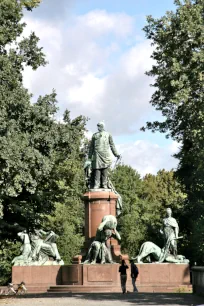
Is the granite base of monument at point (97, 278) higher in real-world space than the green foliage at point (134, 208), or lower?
lower

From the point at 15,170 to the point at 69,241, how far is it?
27345mm

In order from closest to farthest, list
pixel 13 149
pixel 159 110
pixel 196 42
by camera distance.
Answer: pixel 13 149, pixel 196 42, pixel 159 110

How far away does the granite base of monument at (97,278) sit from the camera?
24281mm

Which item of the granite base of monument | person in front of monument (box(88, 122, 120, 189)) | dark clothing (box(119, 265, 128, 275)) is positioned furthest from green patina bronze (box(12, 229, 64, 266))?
dark clothing (box(119, 265, 128, 275))

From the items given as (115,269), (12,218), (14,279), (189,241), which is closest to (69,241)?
(189,241)

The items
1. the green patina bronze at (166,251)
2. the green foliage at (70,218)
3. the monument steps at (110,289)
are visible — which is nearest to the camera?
the monument steps at (110,289)

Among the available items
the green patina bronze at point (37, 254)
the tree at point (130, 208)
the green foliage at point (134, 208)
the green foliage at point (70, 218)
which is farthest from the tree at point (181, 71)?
the tree at point (130, 208)

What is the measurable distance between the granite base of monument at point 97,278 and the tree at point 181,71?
14.6ft

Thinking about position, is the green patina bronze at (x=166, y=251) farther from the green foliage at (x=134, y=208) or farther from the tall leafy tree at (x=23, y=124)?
the green foliage at (x=134, y=208)

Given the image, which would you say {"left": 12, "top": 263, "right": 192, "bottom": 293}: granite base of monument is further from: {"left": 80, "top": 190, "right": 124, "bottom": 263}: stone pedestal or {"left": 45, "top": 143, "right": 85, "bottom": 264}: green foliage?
{"left": 45, "top": 143, "right": 85, "bottom": 264}: green foliage

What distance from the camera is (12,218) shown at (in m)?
34.7

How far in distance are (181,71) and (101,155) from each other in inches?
201

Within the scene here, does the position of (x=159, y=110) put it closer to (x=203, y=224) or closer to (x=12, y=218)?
(x=203, y=224)

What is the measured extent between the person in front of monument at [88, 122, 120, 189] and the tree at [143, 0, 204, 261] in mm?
2750
